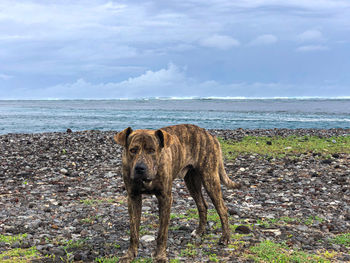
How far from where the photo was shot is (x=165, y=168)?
22.5ft

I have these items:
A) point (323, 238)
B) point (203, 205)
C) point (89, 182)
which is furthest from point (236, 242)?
point (89, 182)

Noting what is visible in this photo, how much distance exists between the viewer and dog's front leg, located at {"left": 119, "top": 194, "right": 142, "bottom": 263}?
717 centimetres

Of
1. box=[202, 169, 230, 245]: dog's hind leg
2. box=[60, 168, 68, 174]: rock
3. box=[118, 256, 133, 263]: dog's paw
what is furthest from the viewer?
box=[60, 168, 68, 174]: rock

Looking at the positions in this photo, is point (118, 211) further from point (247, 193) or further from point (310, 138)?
point (310, 138)

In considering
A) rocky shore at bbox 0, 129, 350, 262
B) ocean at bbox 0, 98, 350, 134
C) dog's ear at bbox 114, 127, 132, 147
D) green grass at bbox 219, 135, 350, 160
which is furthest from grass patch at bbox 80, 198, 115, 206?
ocean at bbox 0, 98, 350, 134

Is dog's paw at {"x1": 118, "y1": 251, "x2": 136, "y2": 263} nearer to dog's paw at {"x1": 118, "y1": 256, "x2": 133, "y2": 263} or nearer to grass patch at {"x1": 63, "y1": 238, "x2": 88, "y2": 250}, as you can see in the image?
dog's paw at {"x1": 118, "y1": 256, "x2": 133, "y2": 263}

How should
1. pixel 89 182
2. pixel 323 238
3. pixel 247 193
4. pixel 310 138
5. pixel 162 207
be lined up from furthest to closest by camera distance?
1. pixel 310 138
2. pixel 89 182
3. pixel 247 193
4. pixel 323 238
5. pixel 162 207

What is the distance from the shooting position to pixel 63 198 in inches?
463

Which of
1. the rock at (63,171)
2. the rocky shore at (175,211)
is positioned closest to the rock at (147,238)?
the rocky shore at (175,211)

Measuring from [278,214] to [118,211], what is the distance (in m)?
4.21

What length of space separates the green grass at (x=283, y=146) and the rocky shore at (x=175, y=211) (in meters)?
2.59

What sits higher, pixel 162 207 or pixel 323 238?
pixel 162 207

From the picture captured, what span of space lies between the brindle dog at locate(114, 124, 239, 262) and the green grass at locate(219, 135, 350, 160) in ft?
35.0

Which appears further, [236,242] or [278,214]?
[278,214]
